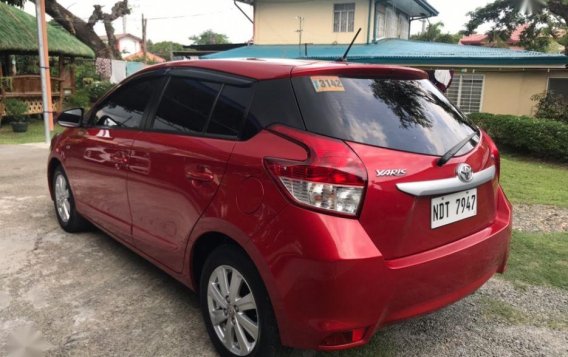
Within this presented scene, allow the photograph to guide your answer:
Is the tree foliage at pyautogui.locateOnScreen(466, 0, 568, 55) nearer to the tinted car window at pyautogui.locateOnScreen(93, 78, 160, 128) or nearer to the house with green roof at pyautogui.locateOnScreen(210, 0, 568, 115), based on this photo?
the house with green roof at pyautogui.locateOnScreen(210, 0, 568, 115)

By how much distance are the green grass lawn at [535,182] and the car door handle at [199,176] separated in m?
5.05

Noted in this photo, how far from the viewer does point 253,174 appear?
2266mm

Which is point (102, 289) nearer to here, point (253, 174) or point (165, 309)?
point (165, 309)

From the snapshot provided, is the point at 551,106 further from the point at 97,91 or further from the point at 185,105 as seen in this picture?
the point at 97,91

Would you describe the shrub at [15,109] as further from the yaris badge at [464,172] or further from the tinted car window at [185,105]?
the yaris badge at [464,172]

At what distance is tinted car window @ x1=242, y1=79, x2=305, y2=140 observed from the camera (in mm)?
2293

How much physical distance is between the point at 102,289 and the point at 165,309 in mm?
588

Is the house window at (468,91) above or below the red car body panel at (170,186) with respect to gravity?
above

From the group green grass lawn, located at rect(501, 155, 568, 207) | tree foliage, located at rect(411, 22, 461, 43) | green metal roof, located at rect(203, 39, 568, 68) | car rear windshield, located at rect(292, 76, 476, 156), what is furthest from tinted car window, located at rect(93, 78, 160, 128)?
tree foliage, located at rect(411, 22, 461, 43)

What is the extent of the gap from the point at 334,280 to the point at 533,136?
10812mm

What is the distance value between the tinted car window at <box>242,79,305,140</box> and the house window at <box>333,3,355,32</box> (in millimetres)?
19191

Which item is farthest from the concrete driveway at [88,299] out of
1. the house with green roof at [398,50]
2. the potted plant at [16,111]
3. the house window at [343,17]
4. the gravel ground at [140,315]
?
the house window at [343,17]

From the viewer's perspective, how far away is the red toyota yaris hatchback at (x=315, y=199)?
2078 millimetres

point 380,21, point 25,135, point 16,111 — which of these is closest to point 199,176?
point 25,135
